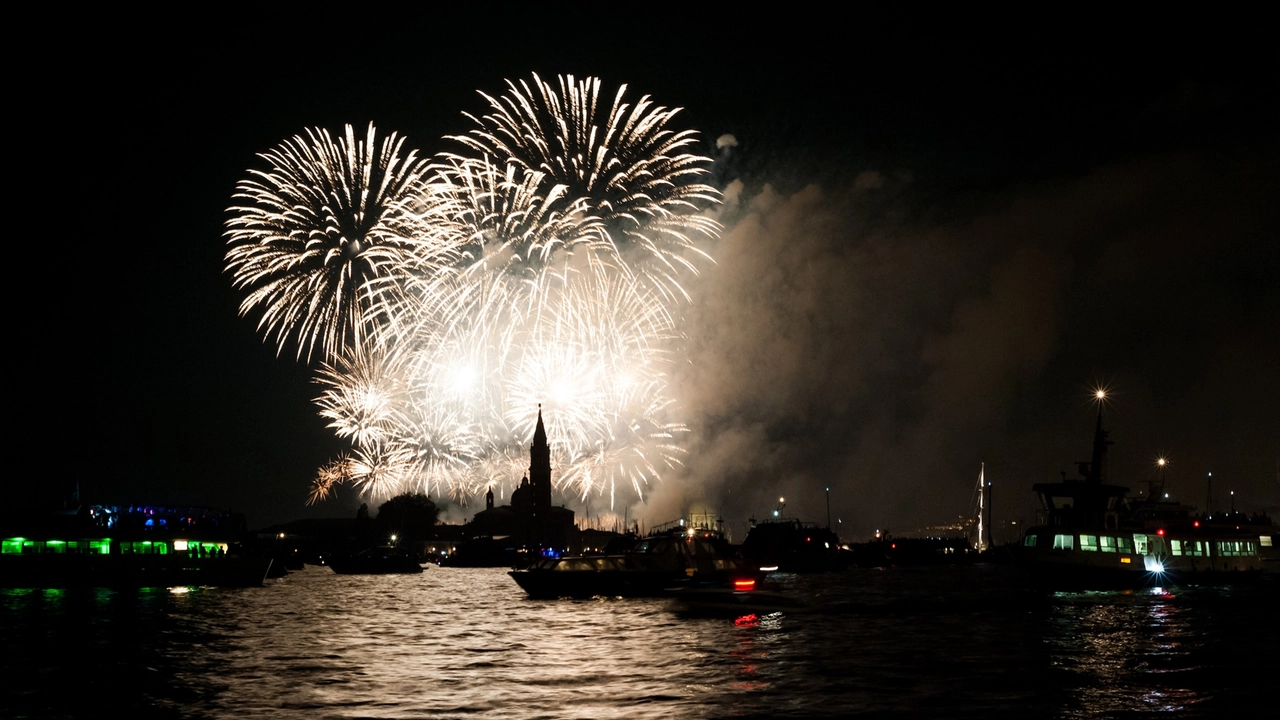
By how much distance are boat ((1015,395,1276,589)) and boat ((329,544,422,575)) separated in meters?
93.6

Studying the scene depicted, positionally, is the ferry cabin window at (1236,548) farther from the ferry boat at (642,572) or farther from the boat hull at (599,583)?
the boat hull at (599,583)

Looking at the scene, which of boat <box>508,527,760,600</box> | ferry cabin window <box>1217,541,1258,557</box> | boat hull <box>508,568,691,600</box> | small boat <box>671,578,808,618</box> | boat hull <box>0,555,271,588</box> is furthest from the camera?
boat hull <box>0,555,271,588</box>

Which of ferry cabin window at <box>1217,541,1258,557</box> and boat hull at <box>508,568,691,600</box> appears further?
ferry cabin window at <box>1217,541,1258,557</box>

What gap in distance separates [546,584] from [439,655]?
122 feet

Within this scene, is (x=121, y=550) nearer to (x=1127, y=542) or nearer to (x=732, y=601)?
(x=732, y=601)

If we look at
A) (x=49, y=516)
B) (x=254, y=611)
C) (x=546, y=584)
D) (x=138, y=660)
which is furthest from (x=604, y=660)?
(x=49, y=516)

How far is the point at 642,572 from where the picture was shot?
7400 cm

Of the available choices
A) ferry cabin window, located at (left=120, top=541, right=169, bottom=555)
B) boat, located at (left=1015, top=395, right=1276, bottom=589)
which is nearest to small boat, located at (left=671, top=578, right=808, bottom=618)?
boat, located at (left=1015, top=395, right=1276, bottom=589)

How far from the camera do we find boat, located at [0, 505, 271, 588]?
88500mm

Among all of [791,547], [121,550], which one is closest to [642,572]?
[121,550]

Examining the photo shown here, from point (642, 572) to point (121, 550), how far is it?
47411 millimetres

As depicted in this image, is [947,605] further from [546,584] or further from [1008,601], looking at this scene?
[546,584]

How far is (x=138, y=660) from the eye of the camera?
126 feet

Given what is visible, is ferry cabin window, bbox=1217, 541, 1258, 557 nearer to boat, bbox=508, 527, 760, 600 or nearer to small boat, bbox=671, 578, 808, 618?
small boat, bbox=671, 578, 808, 618
